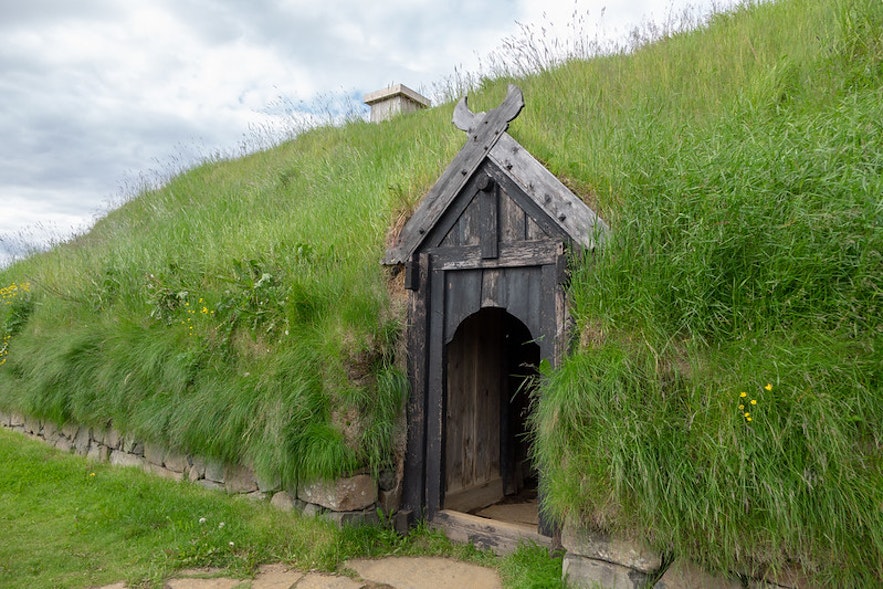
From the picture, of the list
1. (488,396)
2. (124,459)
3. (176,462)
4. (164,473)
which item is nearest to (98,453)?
(124,459)

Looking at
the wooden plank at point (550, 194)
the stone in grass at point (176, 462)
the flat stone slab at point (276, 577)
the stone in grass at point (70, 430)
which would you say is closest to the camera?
the wooden plank at point (550, 194)

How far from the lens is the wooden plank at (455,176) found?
4.88 meters

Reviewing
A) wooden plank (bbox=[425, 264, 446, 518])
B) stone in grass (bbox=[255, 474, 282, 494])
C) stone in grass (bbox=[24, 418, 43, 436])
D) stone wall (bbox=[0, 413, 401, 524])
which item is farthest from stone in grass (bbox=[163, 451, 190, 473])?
stone in grass (bbox=[24, 418, 43, 436])

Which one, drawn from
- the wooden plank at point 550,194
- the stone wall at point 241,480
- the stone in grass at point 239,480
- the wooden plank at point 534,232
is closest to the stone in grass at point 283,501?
the stone wall at point 241,480

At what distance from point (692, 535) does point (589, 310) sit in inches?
57.0

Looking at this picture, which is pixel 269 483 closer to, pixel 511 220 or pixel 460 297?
pixel 460 297

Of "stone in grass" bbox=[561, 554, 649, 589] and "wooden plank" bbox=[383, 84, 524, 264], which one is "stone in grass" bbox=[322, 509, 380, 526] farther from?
"wooden plank" bbox=[383, 84, 524, 264]

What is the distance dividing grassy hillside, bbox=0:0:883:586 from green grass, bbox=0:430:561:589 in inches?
19.3

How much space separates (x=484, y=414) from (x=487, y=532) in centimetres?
149

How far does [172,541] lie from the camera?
512 centimetres

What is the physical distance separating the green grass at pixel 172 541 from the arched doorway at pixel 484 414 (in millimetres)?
855

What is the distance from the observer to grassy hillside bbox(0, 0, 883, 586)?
3068mm

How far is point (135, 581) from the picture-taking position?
14.7ft

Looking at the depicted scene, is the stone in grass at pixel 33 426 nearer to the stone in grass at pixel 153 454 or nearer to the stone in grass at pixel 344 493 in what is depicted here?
the stone in grass at pixel 153 454
